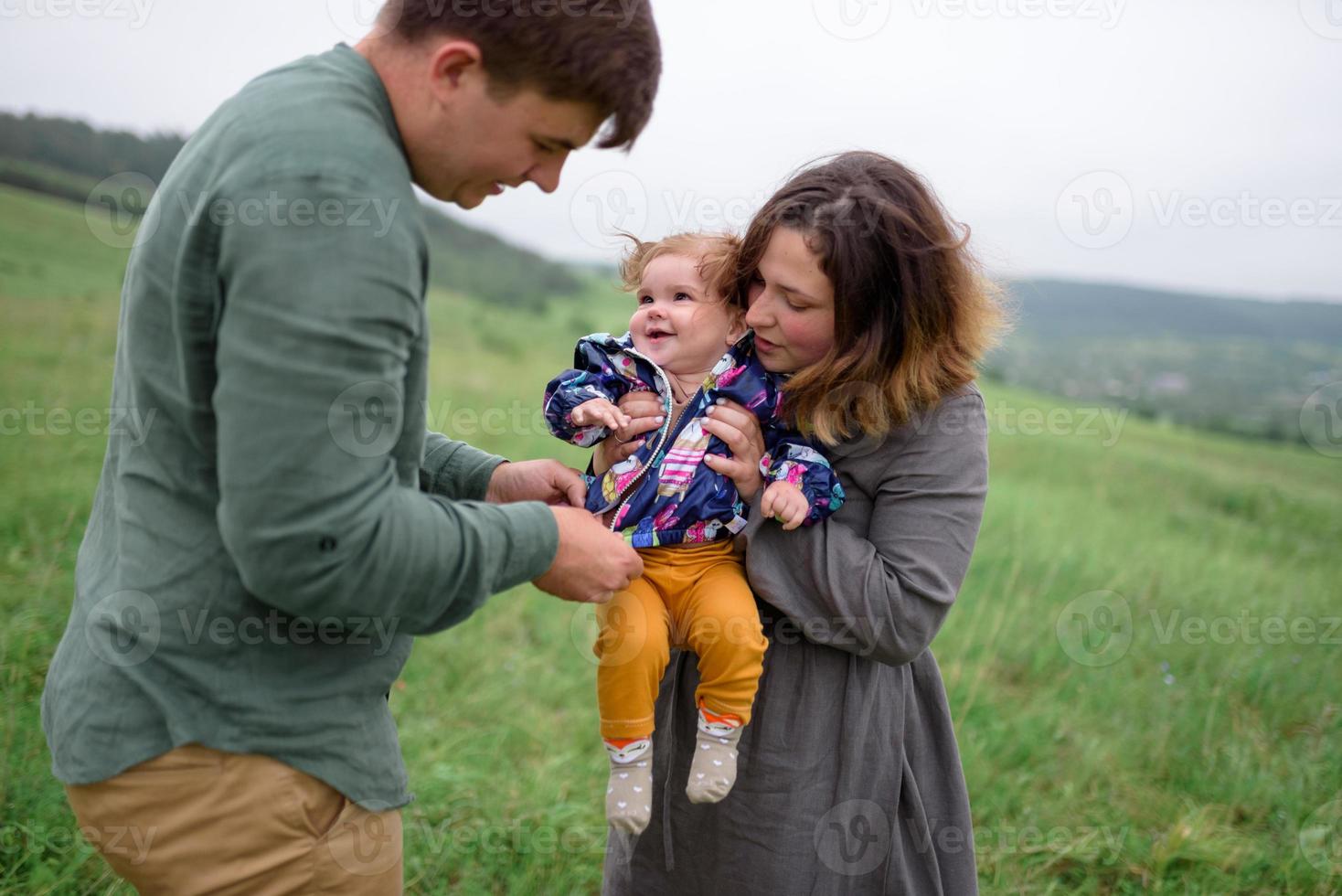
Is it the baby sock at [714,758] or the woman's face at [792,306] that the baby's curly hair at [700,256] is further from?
the baby sock at [714,758]

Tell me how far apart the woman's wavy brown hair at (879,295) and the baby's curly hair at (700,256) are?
0.55ft

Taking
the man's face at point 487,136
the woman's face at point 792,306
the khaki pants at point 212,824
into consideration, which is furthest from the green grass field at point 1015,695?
the man's face at point 487,136

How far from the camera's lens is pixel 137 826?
1.46 meters

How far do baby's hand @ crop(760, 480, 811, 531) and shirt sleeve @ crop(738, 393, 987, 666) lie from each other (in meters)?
0.07

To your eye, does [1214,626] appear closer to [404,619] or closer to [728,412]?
[728,412]

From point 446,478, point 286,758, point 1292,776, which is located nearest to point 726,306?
point 446,478

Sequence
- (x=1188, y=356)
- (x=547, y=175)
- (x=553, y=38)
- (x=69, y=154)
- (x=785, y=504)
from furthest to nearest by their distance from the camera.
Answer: (x=1188, y=356)
(x=69, y=154)
(x=785, y=504)
(x=547, y=175)
(x=553, y=38)

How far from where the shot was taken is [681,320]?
92.6 inches

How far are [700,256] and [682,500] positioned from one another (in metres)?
0.63

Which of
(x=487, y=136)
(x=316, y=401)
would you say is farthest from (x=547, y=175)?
(x=316, y=401)

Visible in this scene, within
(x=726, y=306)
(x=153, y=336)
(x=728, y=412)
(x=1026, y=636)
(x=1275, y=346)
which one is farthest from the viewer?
(x=1275, y=346)

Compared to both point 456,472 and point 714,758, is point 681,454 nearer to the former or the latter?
point 456,472

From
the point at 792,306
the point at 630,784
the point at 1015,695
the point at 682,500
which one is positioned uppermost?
the point at 792,306

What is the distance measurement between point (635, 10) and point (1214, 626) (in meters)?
5.77
